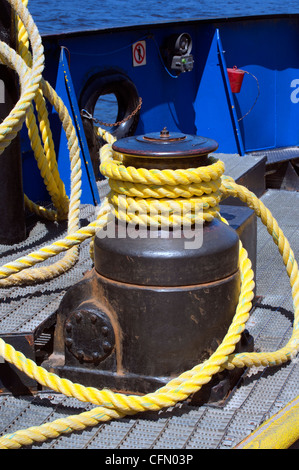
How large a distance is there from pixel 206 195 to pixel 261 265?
4.61 feet

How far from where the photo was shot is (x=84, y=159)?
416cm

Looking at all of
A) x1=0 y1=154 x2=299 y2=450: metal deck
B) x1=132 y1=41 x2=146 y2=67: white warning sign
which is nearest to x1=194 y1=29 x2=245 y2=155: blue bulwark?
x1=132 y1=41 x2=146 y2=67: white warning sign

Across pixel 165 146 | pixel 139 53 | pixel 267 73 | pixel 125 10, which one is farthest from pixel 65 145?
pixel 125 10

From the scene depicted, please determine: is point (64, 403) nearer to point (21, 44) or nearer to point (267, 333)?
point (267, 333)

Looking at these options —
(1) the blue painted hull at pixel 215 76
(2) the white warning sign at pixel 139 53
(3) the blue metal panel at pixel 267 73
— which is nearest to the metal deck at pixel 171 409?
(1) the blue painted hull at pixel 215 76

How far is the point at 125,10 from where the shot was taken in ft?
54.7

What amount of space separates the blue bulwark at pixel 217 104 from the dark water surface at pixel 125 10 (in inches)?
249

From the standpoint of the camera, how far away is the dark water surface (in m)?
13.0

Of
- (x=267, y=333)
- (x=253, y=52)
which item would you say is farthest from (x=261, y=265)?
(x=253, y=52)

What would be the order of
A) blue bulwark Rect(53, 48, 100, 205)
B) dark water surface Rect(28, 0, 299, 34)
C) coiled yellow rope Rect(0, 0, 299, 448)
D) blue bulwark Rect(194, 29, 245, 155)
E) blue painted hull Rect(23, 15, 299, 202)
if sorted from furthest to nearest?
1. dark water surface Rect(28, 0, 299, 34)
2. blue bulwark Rect(194, 29, 245, 155)
3. blue painted hull Rect(23, 15, 299, 202)
4. blue bulwark Rect(53, 48, 100, 205)
5. coiled yellow rope Rect(0, 0, 299, 448)

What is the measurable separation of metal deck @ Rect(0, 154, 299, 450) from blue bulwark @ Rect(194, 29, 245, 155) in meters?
3.03

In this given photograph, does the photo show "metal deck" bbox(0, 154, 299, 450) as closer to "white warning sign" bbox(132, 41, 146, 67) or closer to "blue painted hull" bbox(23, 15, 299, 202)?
"blue painted hull" bbox(23, 15, 299, 202)

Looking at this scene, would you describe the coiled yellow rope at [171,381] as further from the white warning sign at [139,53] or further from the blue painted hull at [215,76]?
the white warning sign at [139,53]

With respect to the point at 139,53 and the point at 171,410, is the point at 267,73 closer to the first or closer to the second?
the point at 139,53
